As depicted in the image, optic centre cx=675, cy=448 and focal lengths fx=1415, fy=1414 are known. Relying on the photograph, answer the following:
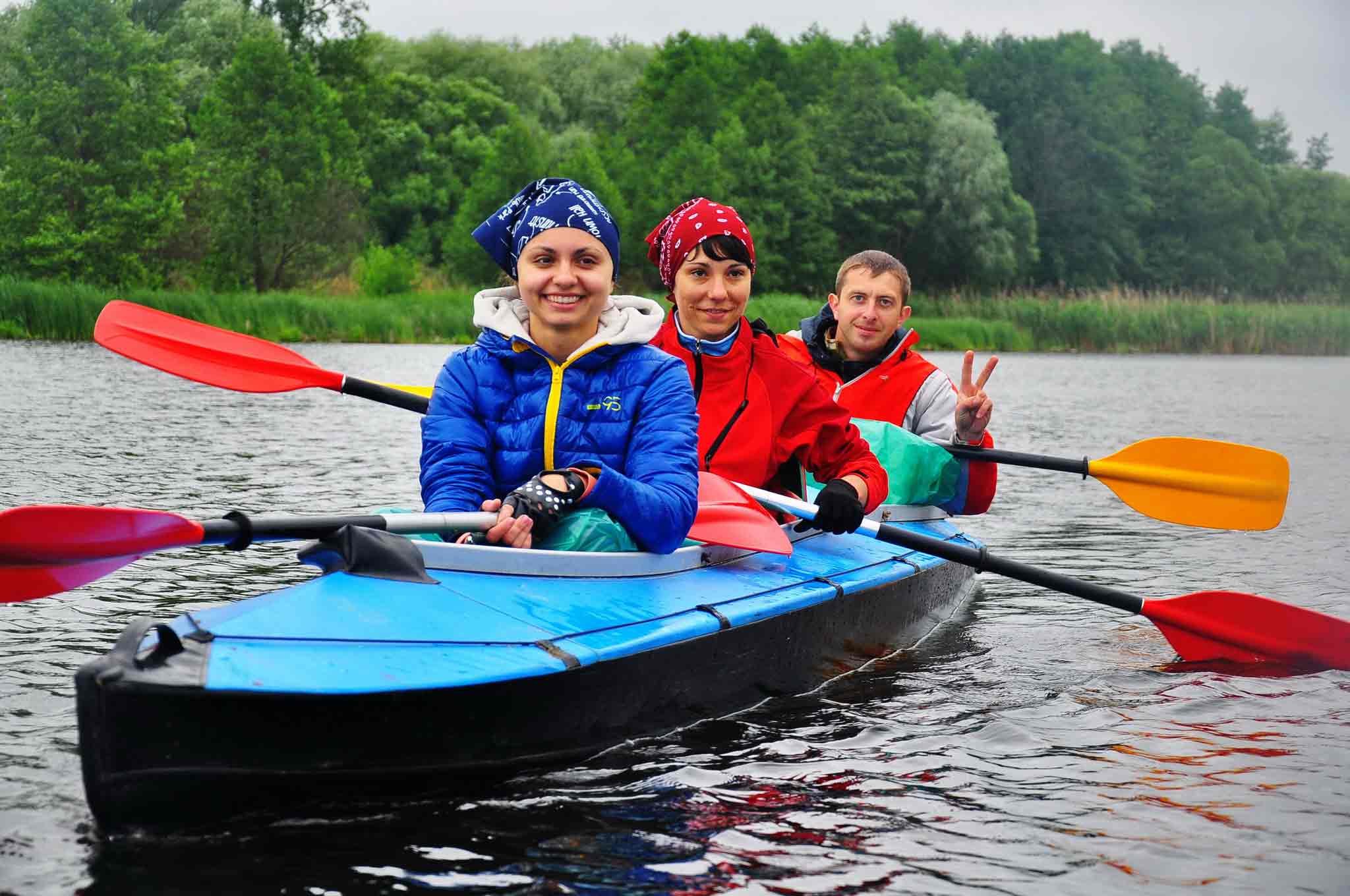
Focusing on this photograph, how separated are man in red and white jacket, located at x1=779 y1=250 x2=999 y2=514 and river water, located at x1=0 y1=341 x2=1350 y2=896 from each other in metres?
0.79

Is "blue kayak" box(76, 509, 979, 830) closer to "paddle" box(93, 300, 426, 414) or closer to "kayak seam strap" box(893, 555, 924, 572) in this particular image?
"kayak seam strap" box(893, 555, 924, 572)

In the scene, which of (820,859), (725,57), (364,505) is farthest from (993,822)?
(725,57)

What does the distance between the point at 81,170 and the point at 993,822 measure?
32403 mm

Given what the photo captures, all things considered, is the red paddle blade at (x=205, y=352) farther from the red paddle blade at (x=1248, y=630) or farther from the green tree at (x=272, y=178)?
the green tree at (x=272, y=178)

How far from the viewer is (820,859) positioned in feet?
10.2

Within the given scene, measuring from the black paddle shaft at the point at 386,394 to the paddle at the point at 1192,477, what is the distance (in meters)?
2.28

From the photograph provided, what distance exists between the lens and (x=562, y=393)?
12.6 feet

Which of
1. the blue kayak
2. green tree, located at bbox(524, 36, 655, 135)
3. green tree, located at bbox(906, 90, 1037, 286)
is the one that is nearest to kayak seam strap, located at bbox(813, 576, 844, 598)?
the blue kayak

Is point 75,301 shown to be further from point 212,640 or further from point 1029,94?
point 1029,94

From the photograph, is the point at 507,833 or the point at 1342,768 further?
the point at 1342,768

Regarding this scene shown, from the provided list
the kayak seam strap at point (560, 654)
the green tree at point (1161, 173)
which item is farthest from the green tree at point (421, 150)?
the kayak seam strap at point (560, 654)

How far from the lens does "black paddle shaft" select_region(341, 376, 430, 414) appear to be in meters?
5.44

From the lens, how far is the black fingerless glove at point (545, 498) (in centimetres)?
358

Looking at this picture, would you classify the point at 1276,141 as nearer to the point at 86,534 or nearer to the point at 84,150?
the point at 84,150
